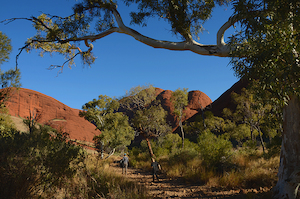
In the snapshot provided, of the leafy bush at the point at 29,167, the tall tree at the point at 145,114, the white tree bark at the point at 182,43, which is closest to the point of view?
the leafy bush at the point at 29,167

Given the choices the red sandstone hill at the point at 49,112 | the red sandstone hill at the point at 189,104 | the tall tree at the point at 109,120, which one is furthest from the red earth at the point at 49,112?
the tall tree at the point at 109,120

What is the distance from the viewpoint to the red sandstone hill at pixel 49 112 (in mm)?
43688

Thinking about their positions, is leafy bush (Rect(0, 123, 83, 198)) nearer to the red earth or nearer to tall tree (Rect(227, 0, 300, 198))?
tall tree (Rect(227, 0, 300, 198))

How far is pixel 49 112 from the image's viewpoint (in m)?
47.3

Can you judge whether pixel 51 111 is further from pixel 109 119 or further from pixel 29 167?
pixel 29 167

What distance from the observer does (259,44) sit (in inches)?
168

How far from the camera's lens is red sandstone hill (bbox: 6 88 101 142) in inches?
1720

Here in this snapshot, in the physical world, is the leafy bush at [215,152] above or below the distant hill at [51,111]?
below

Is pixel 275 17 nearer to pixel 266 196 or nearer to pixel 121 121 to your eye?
pixel 266 196

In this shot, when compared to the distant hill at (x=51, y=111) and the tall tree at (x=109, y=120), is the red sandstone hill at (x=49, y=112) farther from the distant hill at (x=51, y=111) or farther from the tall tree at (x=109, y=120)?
the tall tree at (x=109, y=120)

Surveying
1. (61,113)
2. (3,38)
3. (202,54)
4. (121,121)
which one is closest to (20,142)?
(202,54)

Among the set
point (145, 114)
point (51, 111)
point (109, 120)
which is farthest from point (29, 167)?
point (51, 111)

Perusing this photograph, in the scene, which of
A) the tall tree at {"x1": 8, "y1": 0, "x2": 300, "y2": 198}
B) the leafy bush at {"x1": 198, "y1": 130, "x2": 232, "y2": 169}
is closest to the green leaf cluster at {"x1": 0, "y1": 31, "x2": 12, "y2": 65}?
Result: the tall tree at {"x1": 8, "y1": 0, "x2": 300, "y2": 198}

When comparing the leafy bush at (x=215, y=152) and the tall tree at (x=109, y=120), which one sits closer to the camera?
the leafy bush at (x=215, y=152)
